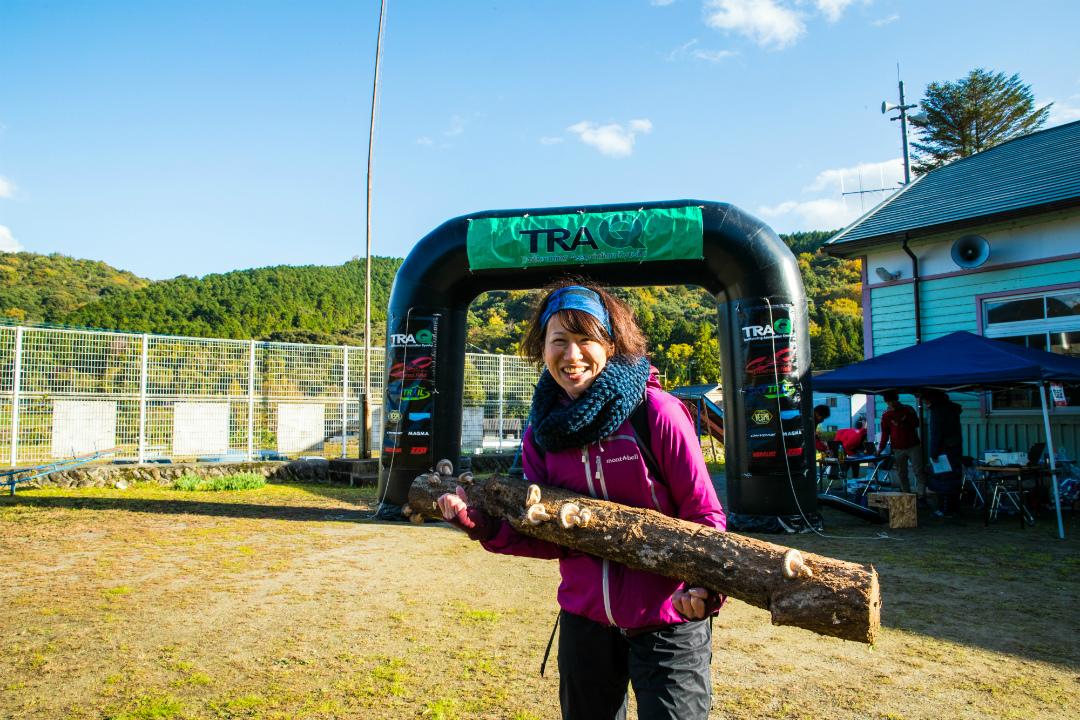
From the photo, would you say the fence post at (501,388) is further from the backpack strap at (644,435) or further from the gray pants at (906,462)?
the backpack strap at (644,435)

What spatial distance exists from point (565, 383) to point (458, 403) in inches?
313

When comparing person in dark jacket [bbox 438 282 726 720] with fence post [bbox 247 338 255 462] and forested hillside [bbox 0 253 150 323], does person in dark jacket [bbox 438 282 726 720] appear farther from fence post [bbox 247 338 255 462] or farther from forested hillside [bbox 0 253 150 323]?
forested hillside [bbox 0 253 150 323]

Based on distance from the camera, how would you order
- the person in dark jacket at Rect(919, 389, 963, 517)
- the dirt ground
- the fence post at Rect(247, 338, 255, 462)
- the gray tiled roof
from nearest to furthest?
the dirt ground → the person in dark jacket at Rect(919, 389, 963, 517) → the gray tiled roof → the fence post at Rect(247, 338, 255, 462)

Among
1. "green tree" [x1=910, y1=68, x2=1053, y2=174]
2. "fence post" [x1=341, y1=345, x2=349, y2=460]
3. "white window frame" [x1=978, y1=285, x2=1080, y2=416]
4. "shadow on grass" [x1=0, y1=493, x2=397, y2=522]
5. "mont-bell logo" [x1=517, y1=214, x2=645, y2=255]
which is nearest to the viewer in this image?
"mont-bell logo" [x1=517, y1=214, x2=645, y2=255]

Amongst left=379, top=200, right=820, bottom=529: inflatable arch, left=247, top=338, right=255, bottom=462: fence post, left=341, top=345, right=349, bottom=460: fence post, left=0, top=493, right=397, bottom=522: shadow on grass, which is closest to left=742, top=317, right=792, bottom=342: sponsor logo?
left=379, top=200, right=820, bottom=529: inflatable arch

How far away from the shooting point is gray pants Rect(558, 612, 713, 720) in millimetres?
1952

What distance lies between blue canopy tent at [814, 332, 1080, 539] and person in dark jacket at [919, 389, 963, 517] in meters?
0.99

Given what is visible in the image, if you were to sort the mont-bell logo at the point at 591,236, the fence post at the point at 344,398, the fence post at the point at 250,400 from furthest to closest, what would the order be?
the fence post at the point at 344,398 → the fence post at the point at 250,400 → the mont-bell logo at the point at 591,236

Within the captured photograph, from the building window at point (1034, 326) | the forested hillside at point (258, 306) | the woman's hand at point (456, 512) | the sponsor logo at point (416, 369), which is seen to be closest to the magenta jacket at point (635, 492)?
the woman's hand at point (456, 512)

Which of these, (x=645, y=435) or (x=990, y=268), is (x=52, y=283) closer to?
(x=990, y=268)

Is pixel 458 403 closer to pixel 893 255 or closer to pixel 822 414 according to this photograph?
pixel 822 414

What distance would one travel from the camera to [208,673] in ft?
12.6

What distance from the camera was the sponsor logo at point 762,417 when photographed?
851 centimetres

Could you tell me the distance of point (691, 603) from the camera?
6.36ft
